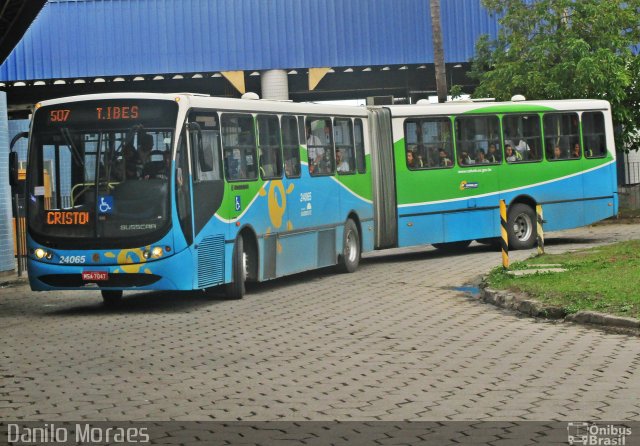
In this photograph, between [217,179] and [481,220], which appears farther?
[481,220]

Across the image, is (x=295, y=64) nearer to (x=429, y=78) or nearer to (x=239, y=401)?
(x=429, y=78)

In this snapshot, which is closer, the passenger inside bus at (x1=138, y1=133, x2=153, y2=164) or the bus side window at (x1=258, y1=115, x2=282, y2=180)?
the passenger inside bus at (x1=138, y1=133, x2=153, y2=164)

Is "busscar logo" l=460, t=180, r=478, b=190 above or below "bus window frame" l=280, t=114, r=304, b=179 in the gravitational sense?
below

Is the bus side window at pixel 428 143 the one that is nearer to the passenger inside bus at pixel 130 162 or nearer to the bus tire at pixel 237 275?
the bus tire at pixel 237 275

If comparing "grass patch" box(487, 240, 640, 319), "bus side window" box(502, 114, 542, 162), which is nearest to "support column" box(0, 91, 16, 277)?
"bus side window" box(502, 114, 542, 162)

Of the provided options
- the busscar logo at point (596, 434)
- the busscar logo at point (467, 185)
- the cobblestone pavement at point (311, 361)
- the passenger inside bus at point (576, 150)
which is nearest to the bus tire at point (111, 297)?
the cobblestone pavement at point (311, 361)

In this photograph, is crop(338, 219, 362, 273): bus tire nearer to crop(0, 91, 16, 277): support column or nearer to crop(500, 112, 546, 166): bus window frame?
crop(500, 112, 546, 166): bus window frame

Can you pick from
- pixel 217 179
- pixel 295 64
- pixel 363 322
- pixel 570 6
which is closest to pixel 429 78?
pixel 295 64

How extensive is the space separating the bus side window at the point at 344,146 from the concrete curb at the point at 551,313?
5.51 metres

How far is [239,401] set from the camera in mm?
9344

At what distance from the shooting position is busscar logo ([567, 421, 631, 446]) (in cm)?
737

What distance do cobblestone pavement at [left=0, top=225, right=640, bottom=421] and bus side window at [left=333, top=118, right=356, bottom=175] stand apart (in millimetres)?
4122

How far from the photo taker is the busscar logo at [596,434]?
24.2ft

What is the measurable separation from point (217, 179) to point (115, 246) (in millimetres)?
2001
